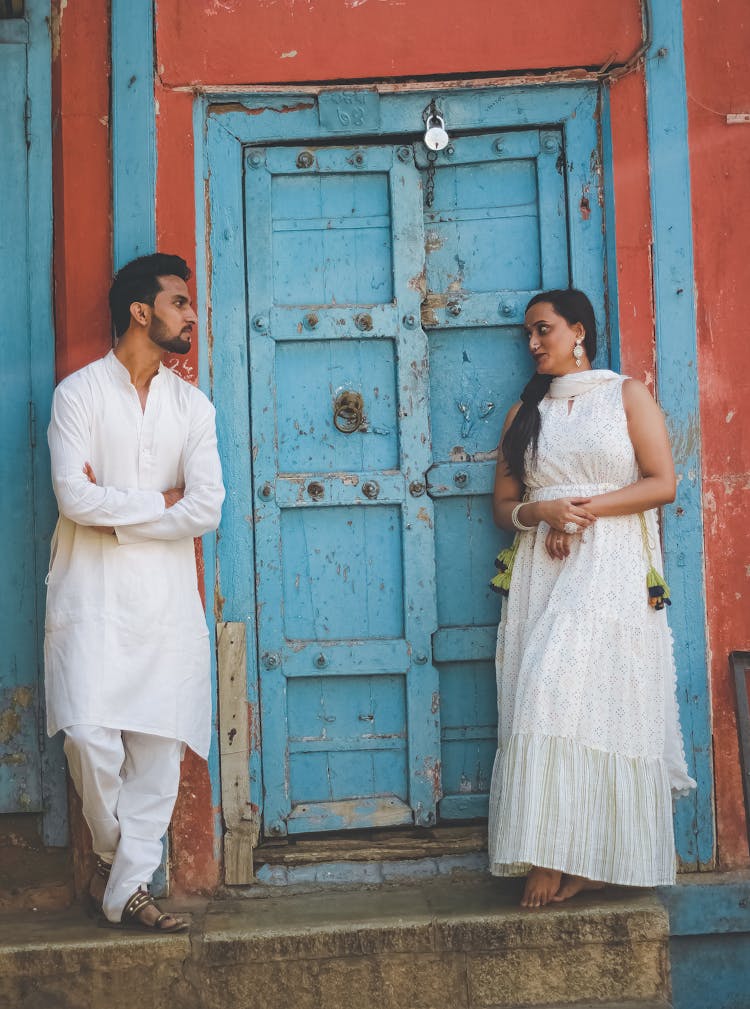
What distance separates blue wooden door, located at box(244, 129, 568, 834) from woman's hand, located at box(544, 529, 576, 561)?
371mm

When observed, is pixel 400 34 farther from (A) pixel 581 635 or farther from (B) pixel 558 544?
(A) pixel 581 635

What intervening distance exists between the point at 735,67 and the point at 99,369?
2442 mm

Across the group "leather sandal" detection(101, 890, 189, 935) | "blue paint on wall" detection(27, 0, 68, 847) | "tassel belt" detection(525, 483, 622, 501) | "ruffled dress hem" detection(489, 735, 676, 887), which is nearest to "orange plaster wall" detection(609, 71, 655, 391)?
"tassel belt" detection(525, 483, 622, 501)

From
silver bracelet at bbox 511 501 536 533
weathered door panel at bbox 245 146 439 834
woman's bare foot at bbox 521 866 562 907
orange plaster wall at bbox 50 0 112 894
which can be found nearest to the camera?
woman's bare foot at bbox 521 866 562 907

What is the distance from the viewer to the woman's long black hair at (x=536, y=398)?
381 cm


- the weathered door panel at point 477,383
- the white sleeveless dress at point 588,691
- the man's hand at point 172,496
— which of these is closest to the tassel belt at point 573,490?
the white sleeveless dress at point 588,691

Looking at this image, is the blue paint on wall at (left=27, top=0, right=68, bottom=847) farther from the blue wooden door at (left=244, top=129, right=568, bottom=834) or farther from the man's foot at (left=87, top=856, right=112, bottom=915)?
the blue wooden door at (left=244, top=129, right=568, bottom=834)

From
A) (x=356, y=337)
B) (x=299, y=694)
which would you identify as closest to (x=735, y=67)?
(x=356, y=337)

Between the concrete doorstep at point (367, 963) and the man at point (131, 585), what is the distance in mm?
150

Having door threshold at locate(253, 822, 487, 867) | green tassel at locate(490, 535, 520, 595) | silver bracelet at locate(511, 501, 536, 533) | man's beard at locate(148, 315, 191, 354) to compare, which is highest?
man's beard at locate(148, 315, 191, 354)

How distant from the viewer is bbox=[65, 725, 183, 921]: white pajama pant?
345 cm

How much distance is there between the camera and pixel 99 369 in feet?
12.1

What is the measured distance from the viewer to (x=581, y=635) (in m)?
3.56

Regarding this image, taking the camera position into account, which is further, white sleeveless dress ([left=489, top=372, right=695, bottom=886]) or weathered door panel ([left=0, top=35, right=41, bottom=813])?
weathered door panel ([left=0, top=35, right=41, bottom=813])
